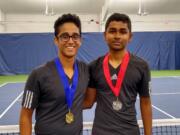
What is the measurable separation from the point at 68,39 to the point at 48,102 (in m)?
0.45

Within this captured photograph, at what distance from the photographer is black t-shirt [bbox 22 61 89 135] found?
78.1 inches

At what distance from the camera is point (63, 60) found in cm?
211

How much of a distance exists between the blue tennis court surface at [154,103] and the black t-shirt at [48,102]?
149 inches

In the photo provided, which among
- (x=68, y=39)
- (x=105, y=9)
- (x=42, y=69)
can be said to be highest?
(x=105, y=9)

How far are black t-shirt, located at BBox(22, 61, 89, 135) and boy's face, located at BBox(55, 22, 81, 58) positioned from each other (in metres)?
0.15

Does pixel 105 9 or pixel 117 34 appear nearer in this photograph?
pixel 117 34

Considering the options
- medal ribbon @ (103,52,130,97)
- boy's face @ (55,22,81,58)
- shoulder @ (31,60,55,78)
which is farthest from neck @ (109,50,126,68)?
shoulder @ (31,60,55,78)

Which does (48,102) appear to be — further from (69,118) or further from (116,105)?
(116,105)

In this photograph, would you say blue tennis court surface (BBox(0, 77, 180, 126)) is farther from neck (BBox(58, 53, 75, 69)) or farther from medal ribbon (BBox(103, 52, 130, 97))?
neck (BBox(58, 53, 75, 69))

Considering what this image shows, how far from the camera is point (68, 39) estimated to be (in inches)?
80.7

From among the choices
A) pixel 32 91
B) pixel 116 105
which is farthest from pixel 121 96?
pixel 32 91

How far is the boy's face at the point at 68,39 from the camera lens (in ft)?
6.70

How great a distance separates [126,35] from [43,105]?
0.80m

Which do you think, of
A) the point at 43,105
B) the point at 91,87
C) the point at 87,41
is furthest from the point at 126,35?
the point at 87,41
